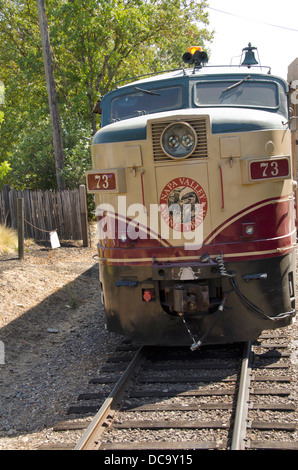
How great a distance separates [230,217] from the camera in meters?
5.82

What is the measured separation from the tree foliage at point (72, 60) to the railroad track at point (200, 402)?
1179 centimetres

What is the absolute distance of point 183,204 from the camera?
5859 millimetres

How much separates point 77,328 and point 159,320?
8.56ft

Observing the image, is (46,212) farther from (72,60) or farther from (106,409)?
A: (106,409)

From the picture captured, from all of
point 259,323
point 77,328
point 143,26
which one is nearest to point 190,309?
point 259,323

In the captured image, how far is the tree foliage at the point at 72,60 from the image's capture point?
19.3 m

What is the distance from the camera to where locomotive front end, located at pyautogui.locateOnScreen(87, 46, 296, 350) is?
577 centimetres

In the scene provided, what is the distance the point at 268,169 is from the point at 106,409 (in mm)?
2991

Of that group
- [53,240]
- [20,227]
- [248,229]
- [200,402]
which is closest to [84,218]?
[53,240]

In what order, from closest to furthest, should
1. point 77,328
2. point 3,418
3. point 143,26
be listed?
point 3,418 < point 77,328 < point 143,26

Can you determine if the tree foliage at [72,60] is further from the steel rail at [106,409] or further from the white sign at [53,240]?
the steel rail at [106,409]

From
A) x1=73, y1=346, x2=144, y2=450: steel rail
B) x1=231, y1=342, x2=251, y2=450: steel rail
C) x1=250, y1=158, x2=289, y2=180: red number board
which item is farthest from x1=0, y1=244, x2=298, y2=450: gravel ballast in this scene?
x1=250, y1=158, x2=289, y2=180: red number board

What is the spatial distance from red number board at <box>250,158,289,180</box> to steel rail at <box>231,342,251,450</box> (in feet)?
6.73

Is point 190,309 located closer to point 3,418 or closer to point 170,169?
point 170,169
